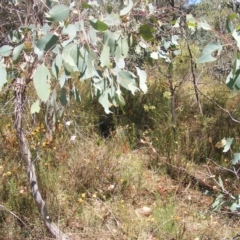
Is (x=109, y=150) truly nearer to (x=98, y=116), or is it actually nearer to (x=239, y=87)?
(x=98, y=116)

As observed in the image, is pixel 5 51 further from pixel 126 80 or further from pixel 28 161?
pixel 28 161

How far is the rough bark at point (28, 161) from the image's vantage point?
1674 mm

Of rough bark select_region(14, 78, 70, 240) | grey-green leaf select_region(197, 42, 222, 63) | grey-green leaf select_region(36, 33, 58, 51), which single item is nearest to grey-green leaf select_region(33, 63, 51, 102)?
grey-green leaf select_region(36, 33, 58, 51)

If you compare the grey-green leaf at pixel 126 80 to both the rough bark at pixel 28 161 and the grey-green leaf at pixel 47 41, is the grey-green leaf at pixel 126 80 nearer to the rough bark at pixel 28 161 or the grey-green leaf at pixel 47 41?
the grey-green leaf at pixel 47 41

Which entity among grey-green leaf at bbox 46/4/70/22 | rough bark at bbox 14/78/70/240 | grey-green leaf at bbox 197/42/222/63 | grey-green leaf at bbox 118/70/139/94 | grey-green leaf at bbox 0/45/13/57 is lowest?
rough bark at bbox 14/78/70/240

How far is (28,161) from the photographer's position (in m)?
1.87

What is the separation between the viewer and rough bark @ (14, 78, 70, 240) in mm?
1674

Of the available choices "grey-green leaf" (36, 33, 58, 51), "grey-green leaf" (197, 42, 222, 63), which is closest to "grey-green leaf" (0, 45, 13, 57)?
"grey-green leaf" (36, 33, 58, 51)

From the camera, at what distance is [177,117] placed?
3422 millimetres

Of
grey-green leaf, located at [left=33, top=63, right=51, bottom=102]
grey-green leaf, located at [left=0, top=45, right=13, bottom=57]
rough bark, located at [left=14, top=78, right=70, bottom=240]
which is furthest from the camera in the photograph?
rough bark, located at [left=14, top=78, right=70, bottom=240]

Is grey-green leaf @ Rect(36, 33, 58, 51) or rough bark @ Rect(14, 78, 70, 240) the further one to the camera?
rough bark @ Rect(14, 78, 70, 240)

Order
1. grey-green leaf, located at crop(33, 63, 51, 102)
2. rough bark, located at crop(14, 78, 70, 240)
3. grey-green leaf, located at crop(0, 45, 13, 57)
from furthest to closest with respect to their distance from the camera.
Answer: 1. rough bark, located at crop(14, 78, 70, 240)
2. grey-green leaf, located at crop(0, 45, 13, 57)
3. grey-green leaf, located at crop(33, 63, 51, 102)

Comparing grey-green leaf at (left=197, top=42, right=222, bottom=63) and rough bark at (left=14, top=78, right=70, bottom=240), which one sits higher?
grey-green leaf at (left=197, top=42, right=222, bottom=63)

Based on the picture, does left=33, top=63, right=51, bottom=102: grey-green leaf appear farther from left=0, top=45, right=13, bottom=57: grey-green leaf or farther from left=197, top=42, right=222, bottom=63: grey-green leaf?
left=197, top=42, right=222, bottom=63: grey-green leaf
